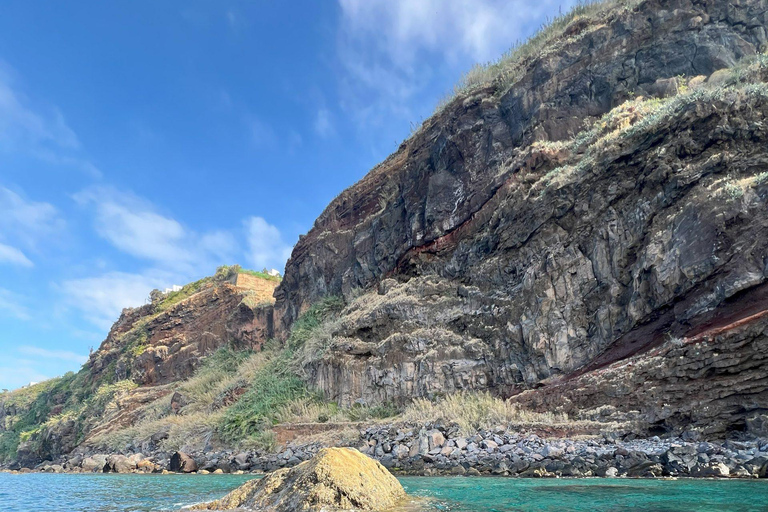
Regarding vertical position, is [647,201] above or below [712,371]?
above

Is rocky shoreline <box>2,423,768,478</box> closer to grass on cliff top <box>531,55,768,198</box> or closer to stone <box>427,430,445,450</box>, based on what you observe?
stone <box>427,430,445,450</box>

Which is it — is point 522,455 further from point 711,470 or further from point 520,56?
point 520,56

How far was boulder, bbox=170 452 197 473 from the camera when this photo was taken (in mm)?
17906

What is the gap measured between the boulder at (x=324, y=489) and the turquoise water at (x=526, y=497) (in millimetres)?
848

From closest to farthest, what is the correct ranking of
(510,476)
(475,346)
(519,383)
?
(510,476), (519,383), (475,346)

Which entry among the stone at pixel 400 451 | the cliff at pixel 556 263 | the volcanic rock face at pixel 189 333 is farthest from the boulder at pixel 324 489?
the volcanic rock face at pixel 189 333

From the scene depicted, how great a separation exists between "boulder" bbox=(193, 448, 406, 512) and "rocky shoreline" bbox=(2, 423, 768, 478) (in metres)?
4.66

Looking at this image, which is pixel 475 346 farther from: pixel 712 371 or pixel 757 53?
pixel 757 53

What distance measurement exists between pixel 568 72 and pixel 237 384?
23.7 metres

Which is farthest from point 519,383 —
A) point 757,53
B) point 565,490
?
point 757,53

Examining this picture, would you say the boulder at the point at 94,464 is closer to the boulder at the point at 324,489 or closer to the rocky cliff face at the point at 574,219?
the rocky cliff face at the point at 574,219

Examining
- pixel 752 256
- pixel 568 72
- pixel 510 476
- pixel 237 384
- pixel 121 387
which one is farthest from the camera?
pixel 121 387

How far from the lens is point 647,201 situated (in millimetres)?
15242

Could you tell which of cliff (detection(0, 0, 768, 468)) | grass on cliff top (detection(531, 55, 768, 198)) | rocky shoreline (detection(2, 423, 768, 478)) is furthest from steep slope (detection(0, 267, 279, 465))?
grass on cliff top (detection(531, 55, 768, 198))
